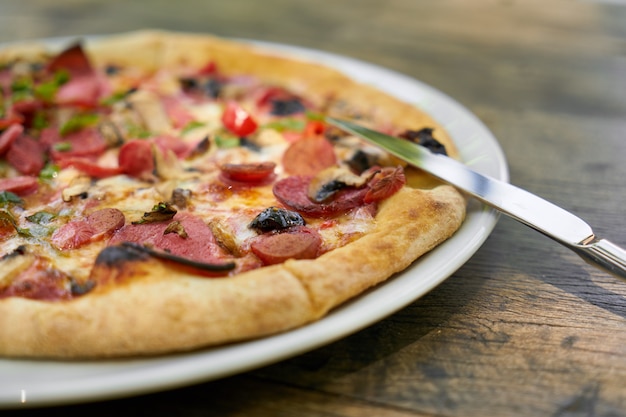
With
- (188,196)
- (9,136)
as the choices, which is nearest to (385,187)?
(188,196)

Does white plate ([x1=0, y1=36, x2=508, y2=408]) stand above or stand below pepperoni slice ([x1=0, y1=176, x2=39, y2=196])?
above

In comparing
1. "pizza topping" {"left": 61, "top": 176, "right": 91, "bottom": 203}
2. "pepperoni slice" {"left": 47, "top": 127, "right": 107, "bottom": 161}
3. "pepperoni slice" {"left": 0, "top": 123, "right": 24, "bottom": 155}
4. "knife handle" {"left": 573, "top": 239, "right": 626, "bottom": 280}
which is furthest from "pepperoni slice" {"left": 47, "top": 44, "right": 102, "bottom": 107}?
"knife handle" {"left": 573, "top": 239, "right": 626, "bottom": 280}

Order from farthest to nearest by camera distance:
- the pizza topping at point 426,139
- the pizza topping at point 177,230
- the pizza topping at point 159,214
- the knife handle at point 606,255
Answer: the pizza topping at point 426,139
the pizza topping at point 159,214
the pizza topping at point 177,230
the knife handle at point 606,255

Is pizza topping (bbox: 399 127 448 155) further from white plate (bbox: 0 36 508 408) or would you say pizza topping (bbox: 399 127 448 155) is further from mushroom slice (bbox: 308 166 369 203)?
white plate (bbox: 0 36 508 408)

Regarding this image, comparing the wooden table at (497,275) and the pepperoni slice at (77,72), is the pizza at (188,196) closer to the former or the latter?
the pepperoni slice at (77,72)

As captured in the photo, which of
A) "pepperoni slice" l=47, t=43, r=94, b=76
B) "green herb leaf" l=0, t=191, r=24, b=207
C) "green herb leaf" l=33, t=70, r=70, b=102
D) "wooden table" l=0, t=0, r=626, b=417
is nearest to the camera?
"wooden table" l=0, t=0, r=626, b=417

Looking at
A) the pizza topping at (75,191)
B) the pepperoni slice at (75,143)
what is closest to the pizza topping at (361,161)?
the pizza topping at (75,191)

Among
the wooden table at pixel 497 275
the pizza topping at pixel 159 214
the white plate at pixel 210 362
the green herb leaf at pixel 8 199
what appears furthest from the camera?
the green herb leaf at pixel 8 199
